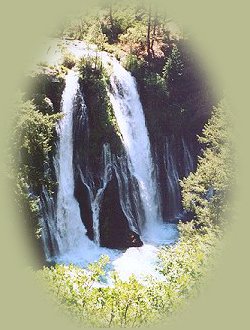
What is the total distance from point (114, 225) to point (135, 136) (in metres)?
5.53

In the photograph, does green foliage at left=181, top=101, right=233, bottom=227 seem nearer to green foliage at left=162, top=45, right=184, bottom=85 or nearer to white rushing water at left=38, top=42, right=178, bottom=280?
white rushing water at left=38, top=42, right=178, bottom=280

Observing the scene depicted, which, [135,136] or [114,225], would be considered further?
[135,136]

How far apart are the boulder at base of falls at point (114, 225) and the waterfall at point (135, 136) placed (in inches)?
64.1

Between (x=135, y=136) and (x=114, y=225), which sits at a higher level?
(x=135, y=136)

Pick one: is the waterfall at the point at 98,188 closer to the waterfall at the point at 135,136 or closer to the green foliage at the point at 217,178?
the waterfall at the point at 135,136

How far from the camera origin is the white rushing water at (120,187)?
844 inches

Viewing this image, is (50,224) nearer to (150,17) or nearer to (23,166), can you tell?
(23,166)

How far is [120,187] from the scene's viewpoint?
24.3m

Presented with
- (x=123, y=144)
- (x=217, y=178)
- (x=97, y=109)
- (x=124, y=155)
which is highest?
(x=97, y=109)

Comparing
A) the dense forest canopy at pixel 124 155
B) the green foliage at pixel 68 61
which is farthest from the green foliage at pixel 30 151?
the green foliage at pixel 68 61

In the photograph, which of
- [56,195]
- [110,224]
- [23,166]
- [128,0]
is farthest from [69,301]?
[128,0]

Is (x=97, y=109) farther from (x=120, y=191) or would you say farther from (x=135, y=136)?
(x=120, y=191)

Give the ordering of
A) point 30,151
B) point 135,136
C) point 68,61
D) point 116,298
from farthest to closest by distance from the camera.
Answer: point 135,136 < point 68,61 < point 30,151 < point 116,298

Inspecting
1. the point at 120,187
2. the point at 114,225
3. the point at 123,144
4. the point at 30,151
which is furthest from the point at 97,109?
the point at 30,151
